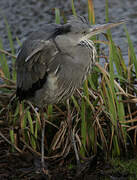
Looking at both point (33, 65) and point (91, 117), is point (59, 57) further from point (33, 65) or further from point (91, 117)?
point (91, 117)

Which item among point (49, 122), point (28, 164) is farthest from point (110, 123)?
point (28, 164)

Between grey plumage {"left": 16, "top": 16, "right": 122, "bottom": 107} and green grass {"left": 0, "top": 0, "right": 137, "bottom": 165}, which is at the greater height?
grey plumage {"left": 16, "top": 16, "right": 122, "bottom": 107}

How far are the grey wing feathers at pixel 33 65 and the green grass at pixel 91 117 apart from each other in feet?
1.14

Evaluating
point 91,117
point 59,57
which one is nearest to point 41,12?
point 91,117

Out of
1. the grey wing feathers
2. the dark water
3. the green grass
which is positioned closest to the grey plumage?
the grey wing feathers

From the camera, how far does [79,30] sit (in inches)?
136

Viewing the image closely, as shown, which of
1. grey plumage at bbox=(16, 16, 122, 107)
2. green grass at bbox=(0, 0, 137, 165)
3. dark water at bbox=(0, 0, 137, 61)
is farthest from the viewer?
dark water at bbox=(0, 0, 137, 61)

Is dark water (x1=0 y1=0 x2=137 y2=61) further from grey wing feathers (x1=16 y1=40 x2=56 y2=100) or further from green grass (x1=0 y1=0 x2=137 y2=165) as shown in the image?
grey wing feathers (x1=16 y1=40 x2=56 y2=100)

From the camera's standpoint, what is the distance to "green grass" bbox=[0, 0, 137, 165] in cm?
398

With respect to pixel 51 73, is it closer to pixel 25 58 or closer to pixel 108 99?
pixel 25 58

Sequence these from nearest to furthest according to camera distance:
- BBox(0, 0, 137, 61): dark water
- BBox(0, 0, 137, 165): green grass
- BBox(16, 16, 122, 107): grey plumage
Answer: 1. BBox(16, 16, 122, 107): grey plumage
2. BBox(0, 0, 137, 165): green grass
3. BBox(0, 0, 137, 61): dark water

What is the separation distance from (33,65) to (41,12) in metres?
4.55

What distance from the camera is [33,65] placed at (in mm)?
3699

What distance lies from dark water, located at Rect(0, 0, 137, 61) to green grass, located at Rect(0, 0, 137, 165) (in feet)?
8.67
